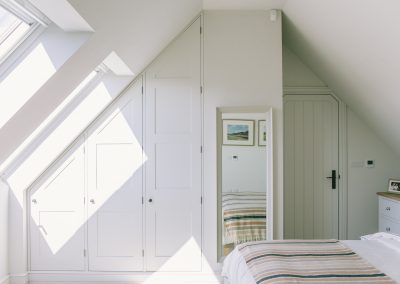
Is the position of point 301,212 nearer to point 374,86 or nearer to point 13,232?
point 374,86

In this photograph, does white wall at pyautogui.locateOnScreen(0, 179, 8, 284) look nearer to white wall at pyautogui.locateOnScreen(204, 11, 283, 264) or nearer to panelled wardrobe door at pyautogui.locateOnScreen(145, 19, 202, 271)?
panelled wardrobe door at pyautogui.locateOnScreen(145, 19, 202, 271)

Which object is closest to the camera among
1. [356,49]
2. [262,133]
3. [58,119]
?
[356,49]

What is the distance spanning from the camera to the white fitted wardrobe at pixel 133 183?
337cm

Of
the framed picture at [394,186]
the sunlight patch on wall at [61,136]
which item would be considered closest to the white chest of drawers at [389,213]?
the framed picture at [394,186]

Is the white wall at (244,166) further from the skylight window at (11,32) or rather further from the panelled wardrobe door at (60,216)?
the skylight window at (11,32)

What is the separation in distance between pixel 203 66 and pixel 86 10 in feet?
5.85

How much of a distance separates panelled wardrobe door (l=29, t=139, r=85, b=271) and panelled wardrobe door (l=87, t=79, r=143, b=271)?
12 cm

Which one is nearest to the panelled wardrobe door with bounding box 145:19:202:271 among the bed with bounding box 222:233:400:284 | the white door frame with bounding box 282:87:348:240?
the bed with bounding box 222:233:400:284

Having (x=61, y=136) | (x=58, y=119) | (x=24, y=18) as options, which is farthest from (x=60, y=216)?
(x=24, y=18)

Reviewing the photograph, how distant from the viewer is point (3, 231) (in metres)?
3.22

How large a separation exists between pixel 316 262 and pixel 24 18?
7.28ft

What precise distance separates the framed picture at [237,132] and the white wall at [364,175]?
1364 millimetres

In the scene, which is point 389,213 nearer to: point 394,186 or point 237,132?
point 394,186

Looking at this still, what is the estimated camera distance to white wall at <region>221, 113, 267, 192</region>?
3504mm
